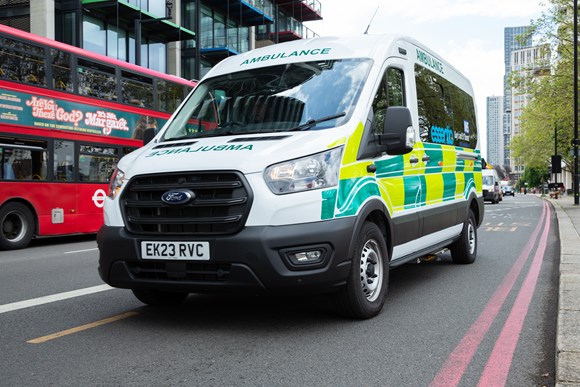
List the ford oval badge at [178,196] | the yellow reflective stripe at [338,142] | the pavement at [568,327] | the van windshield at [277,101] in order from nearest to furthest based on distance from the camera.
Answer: the pavement at [568,327] < the ford oval badge at [178,196] < the yellow reflective stripe at [338,142] < the van windshield at [277,101]

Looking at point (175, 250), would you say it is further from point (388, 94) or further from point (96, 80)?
point (96, 80)

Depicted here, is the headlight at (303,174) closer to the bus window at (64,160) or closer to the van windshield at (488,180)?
the bus window at (64,160)

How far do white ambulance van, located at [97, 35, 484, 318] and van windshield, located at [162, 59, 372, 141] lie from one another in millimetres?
13

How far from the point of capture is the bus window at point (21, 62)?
1083 cm

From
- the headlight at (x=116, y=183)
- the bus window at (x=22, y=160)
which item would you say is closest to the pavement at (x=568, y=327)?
the headlight at (x=116, y=183)

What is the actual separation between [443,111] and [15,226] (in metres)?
8.38

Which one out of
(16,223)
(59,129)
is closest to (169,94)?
(59,129)

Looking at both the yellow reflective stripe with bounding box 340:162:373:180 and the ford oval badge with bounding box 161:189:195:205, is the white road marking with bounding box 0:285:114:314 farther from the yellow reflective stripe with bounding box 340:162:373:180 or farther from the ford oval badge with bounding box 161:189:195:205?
the yellow reflective stripe with bounding box 340:162:373:180

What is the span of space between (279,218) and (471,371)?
62.2 inches

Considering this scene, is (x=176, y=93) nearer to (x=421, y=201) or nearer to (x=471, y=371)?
(x=421, y=201)

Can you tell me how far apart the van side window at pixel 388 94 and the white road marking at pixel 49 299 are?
3393mm

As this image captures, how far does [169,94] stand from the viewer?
15.0 metres

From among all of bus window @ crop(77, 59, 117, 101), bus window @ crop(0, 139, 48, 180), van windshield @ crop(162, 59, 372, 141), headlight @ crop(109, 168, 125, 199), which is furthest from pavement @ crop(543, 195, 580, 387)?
bus window @ crop(77, 59, 117, 101)

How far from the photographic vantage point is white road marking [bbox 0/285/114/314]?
17.9 feet
